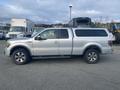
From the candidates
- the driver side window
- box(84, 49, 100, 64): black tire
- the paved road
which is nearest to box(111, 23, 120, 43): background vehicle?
box(84, 49, 100, 64): black tire

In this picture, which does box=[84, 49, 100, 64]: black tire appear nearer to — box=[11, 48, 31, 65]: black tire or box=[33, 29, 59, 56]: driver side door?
box=[33, 29, 59, 56]: driver side door

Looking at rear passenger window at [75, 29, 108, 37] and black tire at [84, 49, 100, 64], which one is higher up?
rear passenger window at [75, 29, 108, 37]

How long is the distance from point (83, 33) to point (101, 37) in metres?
0.94

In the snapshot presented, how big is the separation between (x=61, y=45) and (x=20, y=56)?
6.82ft

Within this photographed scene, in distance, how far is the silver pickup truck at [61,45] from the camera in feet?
27.9

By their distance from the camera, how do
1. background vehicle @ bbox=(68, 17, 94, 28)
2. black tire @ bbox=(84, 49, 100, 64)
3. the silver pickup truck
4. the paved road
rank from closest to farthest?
the paved road → the silver pickup truck → black tire @ bbox=(84, 49, 100, 64) → background vehicle @ bbox=(68, 17, 94, 28)

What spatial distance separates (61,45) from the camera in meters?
8.66

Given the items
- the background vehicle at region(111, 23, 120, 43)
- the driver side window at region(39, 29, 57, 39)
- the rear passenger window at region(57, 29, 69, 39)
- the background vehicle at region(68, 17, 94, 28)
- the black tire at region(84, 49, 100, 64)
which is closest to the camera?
the driver side window at region(39, 29, 57, 39)

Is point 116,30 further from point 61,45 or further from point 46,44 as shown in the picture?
point 46,44

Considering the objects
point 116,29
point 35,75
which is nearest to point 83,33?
point 35,75

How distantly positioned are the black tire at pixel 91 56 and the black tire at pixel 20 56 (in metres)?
3.00

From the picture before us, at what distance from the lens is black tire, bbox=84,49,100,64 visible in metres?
8.94

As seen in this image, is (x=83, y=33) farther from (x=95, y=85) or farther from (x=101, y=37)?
(x=95, y=85)

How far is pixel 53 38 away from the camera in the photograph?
8672 mm
